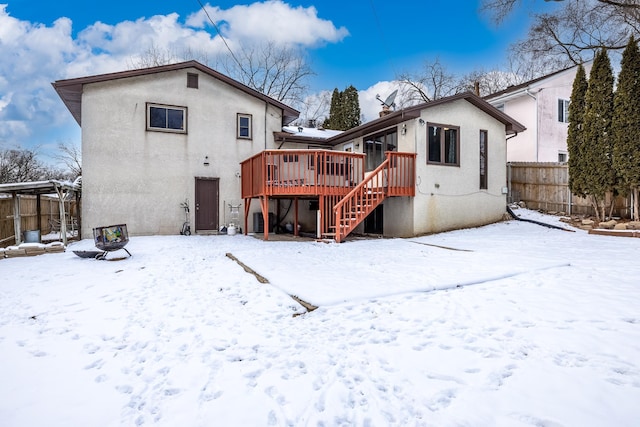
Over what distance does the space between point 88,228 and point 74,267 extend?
5079mm

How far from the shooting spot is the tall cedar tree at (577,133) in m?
11.3

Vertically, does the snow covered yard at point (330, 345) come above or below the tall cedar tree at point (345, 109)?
below

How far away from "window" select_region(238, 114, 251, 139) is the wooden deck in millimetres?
2723

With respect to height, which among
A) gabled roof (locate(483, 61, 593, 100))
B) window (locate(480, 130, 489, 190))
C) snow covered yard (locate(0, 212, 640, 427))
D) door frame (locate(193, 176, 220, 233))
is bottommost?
snow covered yard (locate(0, 212, 640, 427))

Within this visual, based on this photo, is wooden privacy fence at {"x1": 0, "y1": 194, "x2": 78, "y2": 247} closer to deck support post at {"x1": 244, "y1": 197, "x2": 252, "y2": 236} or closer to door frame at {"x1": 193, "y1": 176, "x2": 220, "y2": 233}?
door frame at {"x1": 193, "y1": 176, "x2": 220, "y2": 233}

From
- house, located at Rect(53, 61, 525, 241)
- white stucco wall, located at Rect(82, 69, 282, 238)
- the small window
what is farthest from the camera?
the small window

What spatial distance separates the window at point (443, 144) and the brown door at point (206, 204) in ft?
24.3

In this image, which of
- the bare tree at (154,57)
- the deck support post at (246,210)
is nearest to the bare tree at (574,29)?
the deck support post at (246,210)

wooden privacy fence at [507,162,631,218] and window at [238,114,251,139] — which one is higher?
window at [238,114,251,139]

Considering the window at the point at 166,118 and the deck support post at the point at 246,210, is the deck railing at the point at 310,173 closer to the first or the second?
the deck support post at the point at 246,210

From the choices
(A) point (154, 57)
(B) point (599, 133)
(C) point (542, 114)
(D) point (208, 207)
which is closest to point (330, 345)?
(D) point (208, 207)

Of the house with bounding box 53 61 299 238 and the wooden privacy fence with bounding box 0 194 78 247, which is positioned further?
the house with bounding box 53 61 299 238

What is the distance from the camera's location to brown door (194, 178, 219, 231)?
12.5 m

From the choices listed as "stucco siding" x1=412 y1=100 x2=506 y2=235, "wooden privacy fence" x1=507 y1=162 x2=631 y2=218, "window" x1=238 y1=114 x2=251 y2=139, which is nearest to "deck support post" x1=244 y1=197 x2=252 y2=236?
"window" x1=238 y1=114 x2=251 y2=139
